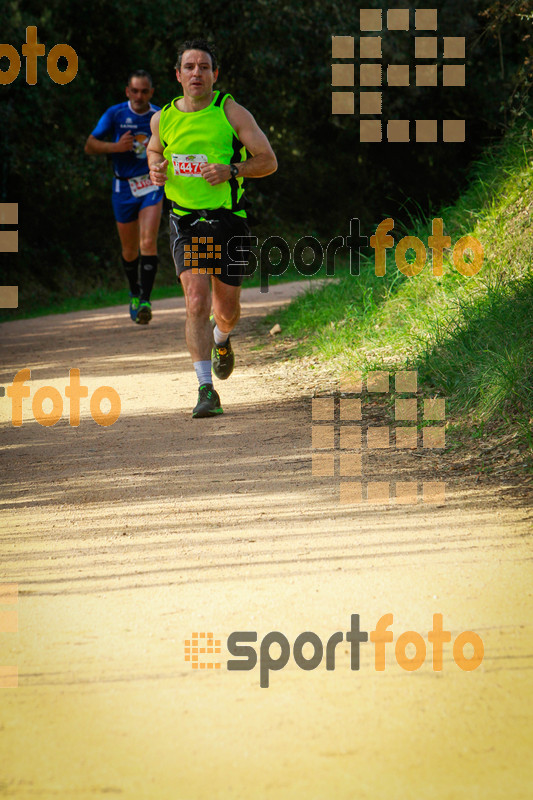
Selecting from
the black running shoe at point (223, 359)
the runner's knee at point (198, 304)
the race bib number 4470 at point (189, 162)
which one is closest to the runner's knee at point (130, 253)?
the black running shoe at point (223, 359)

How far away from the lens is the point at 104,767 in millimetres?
2330

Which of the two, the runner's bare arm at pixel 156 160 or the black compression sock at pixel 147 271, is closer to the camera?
the runner's bare arm at pixel 156 160

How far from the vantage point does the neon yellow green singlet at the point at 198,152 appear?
19.6 ft

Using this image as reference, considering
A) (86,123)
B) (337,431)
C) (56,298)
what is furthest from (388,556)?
(86,123)

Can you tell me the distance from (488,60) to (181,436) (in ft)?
50.8

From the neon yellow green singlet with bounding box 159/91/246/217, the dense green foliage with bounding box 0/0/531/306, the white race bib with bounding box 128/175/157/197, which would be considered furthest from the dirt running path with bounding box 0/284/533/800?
the dense green foliage with bounding box 0/0/531/306

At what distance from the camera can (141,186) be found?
961cm

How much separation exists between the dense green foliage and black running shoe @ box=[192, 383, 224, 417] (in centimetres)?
1157

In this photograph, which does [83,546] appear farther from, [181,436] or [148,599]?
[181,436]

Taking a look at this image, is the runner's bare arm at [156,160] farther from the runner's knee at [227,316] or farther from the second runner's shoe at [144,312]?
the second runner's shoe at [144,312]

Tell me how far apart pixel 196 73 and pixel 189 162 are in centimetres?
51

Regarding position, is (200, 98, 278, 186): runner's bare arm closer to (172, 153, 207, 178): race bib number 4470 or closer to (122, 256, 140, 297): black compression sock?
(172, 153, 207, 178): race bib number 4470

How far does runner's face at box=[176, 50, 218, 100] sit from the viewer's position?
5.91 metres

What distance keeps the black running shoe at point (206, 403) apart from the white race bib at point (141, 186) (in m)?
3.93
